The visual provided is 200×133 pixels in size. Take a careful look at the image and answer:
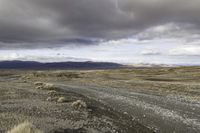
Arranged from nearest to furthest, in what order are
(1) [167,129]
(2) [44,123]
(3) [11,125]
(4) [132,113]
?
(3) [11,125]
(2) [44,123]
(1) [167,129]
(4) [132,113]

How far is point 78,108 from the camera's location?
82.7ft

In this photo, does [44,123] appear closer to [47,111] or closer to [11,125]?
[11,125]

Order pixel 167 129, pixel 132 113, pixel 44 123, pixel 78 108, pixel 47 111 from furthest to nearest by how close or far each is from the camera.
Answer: pixel 132 113, pixel 78 108, pixel 47 111, pixel 167 129, pixel 44 123

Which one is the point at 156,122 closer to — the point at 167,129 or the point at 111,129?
the point at 167,129

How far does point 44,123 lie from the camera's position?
17.0m

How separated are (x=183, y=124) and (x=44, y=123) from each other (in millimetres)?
11083

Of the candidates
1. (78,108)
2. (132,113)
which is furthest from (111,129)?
(132,113)

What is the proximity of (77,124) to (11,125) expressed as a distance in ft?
13.4

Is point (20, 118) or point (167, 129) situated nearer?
point (20, 118)

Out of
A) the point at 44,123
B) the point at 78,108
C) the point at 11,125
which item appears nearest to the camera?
the point at 11,125

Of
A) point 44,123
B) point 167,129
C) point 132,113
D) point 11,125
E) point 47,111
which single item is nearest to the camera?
point 11,125

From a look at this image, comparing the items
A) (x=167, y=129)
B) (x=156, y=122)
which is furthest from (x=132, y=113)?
(x=167, y=129)

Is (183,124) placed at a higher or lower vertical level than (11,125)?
lower

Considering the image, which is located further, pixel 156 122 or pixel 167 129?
pixel 156 122
